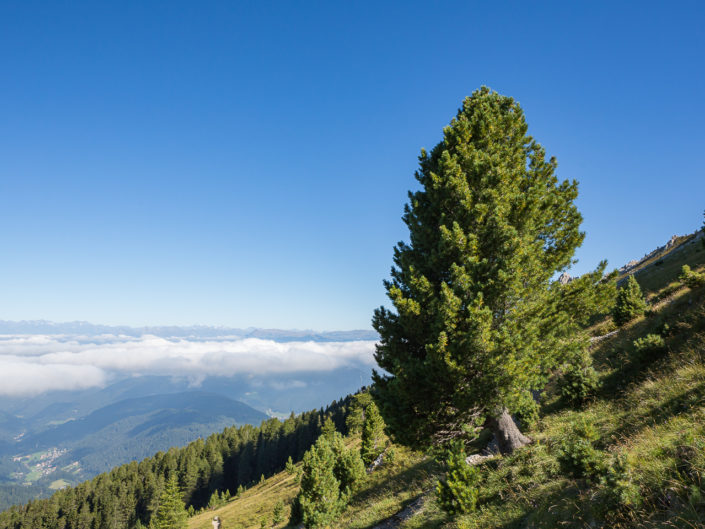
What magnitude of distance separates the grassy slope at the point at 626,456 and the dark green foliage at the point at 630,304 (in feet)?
12.9

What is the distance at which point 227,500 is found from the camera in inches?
4060

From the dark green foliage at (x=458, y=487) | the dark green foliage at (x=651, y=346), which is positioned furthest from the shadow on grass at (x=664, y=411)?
the dark green foliage at (x=651, y=346)

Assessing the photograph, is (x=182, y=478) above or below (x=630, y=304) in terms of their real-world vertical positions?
below

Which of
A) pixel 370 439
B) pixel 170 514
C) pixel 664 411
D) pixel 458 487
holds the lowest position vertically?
pixel 170 514

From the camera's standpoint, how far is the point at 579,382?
1388 centimetres

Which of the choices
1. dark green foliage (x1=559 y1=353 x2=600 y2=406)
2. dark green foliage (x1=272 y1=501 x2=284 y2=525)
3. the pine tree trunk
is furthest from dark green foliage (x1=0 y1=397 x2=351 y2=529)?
the pine tree trunk

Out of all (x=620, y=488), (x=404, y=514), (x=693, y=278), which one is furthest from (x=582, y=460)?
(x=693, y=278)

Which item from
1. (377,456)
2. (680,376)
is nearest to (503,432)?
(680,376)

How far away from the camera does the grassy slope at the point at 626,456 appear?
5621 millimetres

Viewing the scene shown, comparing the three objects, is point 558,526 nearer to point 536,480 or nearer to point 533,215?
point 536,480

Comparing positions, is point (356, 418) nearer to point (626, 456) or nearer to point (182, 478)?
point (182, 478)

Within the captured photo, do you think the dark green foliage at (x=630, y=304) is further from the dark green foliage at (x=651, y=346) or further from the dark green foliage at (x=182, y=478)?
the dark green foliage at (x=182, y=478)

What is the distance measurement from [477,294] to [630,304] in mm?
19434

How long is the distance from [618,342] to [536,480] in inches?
584
